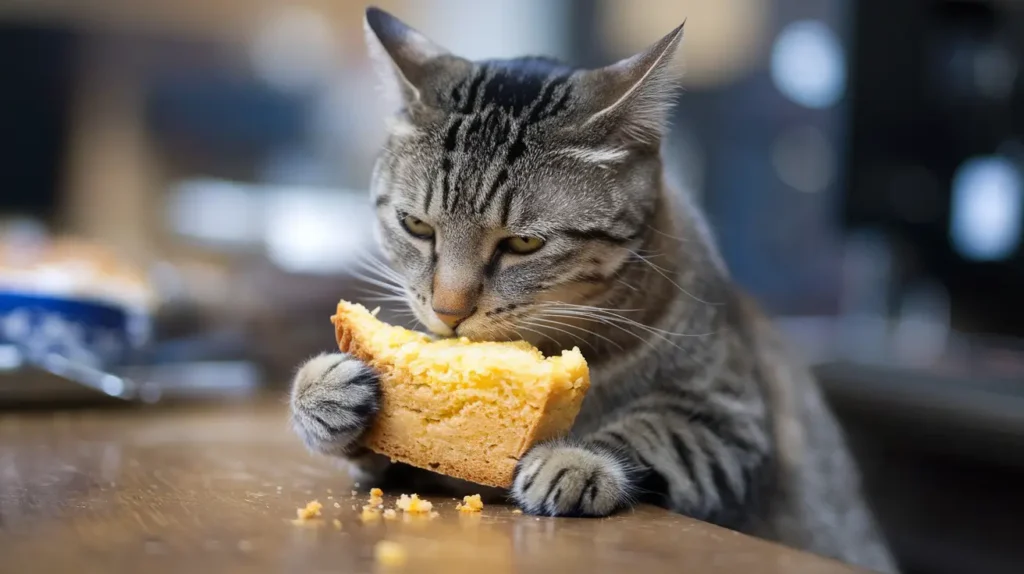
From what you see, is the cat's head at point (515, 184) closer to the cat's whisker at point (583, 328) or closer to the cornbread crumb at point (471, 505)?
the cat's whisker at point (583, 328)

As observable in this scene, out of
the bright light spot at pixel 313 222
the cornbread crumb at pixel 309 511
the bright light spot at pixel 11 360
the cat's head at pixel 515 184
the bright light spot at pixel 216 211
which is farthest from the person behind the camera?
the bright light spot at pixel 313 222

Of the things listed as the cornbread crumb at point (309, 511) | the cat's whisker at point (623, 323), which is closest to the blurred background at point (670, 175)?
the cat's whisker at point (623, 323)

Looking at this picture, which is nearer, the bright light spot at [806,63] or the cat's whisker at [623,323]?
the cat's whisker at [623,323]

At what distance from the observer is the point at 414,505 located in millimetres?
913

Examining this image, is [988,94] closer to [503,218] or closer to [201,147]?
[503,218]

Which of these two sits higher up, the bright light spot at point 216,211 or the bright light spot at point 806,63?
the bright light spot at point 806,63

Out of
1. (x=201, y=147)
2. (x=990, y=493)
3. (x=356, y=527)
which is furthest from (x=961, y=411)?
(x=201, y=147)

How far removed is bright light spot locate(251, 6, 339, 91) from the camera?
4621 millimetres

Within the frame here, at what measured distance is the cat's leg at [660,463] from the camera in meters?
0.94

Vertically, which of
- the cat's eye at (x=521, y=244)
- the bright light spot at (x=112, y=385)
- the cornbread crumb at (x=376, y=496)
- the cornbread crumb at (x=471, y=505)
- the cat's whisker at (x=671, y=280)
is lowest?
the bright light spot at (x=112, y=385)

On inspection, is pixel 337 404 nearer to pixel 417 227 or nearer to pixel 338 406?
pixel 338 406

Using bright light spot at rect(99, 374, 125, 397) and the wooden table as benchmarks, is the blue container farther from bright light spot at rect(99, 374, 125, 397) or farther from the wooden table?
the wooden table

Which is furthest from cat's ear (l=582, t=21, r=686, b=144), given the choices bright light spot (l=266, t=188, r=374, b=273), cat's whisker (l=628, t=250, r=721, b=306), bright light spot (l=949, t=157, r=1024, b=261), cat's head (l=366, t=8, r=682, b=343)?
bright light spot (l=266, t=188, r=374, b=273)

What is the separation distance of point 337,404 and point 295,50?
13.1 feet
